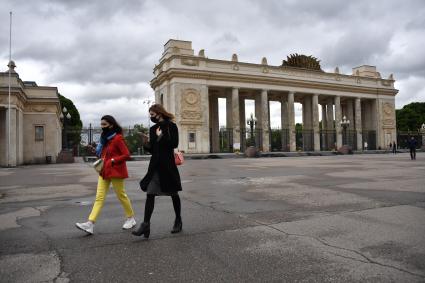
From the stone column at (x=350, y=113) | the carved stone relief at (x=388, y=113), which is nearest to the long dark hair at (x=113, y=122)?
the stone column at (x=350, y=113)

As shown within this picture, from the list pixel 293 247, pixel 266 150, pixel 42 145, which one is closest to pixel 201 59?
pixel 266 150

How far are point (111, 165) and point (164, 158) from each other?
2.73 ft

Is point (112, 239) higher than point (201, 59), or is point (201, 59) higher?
point (201, 59)

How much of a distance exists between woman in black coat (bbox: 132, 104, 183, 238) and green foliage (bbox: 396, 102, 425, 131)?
97348 millimetres

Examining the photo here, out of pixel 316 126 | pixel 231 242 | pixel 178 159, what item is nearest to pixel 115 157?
pixel 178 159

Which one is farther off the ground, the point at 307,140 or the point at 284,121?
the point at 284,121

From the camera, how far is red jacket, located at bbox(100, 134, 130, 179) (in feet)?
17.3

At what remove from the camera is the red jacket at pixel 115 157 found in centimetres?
528

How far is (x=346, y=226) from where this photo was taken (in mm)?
5359

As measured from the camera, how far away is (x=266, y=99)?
52.3m

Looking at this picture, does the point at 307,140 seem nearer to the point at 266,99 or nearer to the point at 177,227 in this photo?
the point at 266,99

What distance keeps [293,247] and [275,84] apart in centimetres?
5030

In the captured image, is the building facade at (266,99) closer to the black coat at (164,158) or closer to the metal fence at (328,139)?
the metal fence at (328,139)

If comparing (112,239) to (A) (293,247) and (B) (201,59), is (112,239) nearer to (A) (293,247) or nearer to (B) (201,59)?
(A) (293,247)
